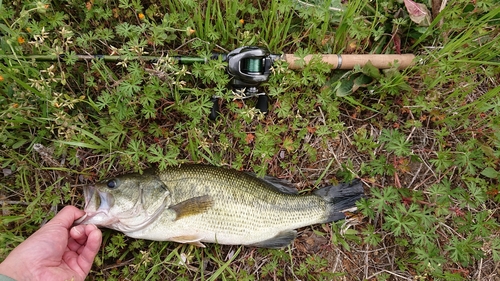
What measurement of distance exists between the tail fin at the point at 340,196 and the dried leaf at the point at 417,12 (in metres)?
1.68

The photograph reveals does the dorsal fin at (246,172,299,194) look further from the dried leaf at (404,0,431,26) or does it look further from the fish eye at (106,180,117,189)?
the dried leaf at (404,0,431,26)

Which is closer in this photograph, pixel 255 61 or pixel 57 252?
pixel 57 252

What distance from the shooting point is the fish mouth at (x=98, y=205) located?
119 inches

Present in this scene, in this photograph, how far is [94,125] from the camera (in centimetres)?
348

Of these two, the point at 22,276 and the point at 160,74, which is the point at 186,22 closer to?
the point at 160,74

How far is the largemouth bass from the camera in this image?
121 inches

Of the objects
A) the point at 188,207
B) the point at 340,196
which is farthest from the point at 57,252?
the point at 340,196

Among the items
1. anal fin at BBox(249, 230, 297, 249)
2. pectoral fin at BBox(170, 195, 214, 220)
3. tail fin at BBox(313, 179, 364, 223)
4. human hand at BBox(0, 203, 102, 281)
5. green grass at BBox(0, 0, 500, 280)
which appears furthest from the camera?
tail fin at BBox(313, 179, 364, 223)

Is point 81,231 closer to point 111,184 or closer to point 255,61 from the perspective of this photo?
point 111,184

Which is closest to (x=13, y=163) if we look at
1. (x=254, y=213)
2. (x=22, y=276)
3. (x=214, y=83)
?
(x=22, y=276)

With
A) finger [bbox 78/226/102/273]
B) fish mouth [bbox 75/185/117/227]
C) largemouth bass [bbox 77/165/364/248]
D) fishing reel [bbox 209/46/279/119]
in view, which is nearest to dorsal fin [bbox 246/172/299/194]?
largemouth bass [bbox 77/165/364/248]

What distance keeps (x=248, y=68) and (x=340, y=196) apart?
4.94 feet

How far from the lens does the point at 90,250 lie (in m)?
Result: 3.12

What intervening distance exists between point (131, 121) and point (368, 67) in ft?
7.49
